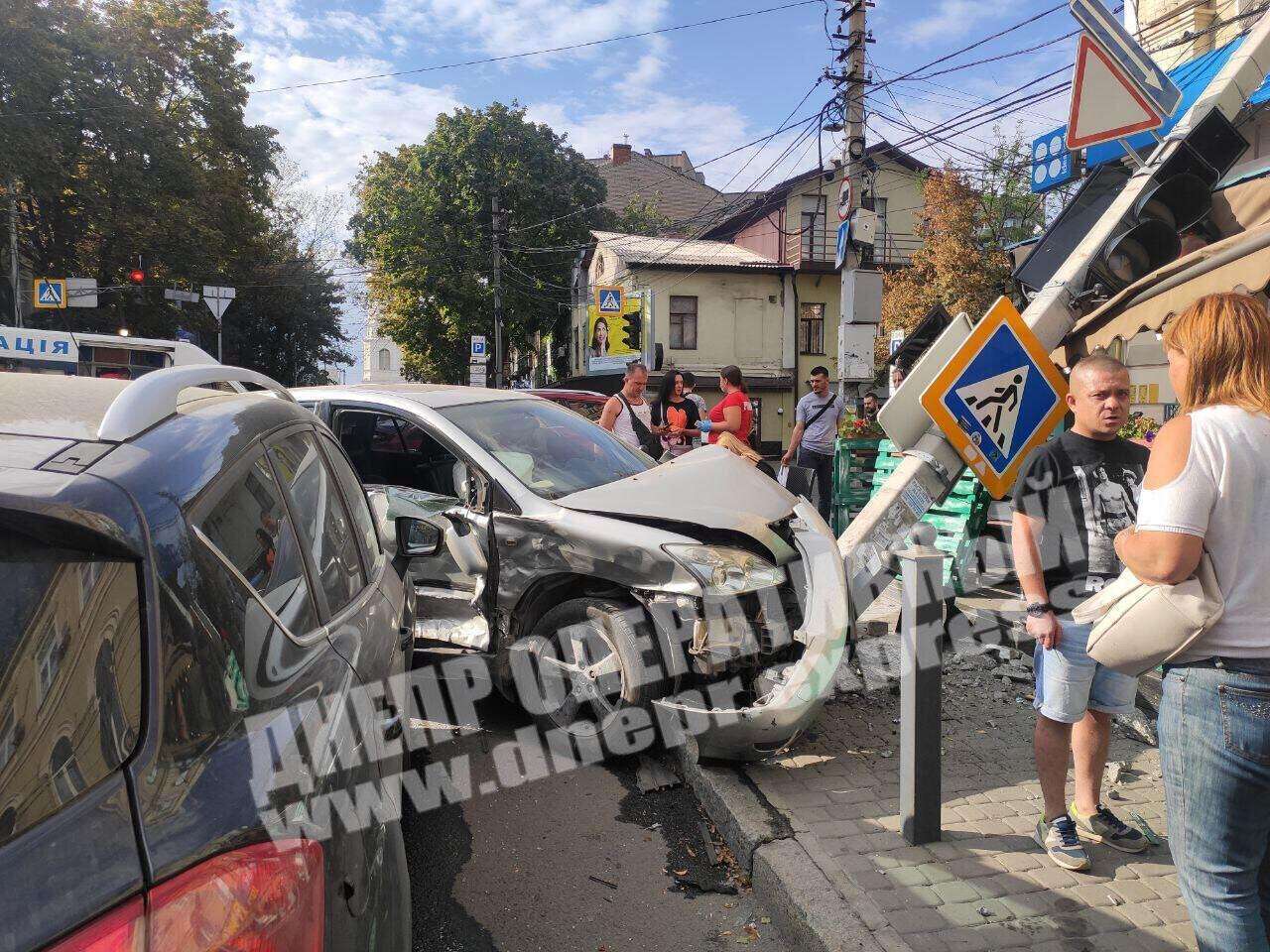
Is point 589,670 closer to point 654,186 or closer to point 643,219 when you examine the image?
point 643,219

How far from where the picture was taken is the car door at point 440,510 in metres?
4.55

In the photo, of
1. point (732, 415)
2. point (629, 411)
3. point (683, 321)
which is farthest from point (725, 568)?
point (683, 321)

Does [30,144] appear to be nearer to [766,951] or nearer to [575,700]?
[575,700]

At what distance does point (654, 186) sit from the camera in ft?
192

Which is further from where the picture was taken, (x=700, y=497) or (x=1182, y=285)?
(x=1182, y=285)

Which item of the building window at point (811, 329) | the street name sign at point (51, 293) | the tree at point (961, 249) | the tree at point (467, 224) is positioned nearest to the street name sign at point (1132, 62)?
the tree at point (961, 249)

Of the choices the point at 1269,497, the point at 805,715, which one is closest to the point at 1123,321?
the point at 805,715

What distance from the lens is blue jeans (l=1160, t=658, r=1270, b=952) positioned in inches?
80.1

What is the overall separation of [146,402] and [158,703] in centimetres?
63

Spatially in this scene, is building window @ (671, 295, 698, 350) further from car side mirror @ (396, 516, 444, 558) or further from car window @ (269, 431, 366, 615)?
car window @ (269, 431, 366, 615)

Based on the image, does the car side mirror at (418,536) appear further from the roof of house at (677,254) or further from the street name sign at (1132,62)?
the roof of house at (677,254)

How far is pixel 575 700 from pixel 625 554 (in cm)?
84

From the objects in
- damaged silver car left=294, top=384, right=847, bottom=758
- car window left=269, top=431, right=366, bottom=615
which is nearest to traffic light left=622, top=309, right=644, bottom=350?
damaged silver car left=294, top=384, right=847, bottom=758

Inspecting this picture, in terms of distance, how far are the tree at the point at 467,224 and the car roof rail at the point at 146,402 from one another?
36.9 meters
